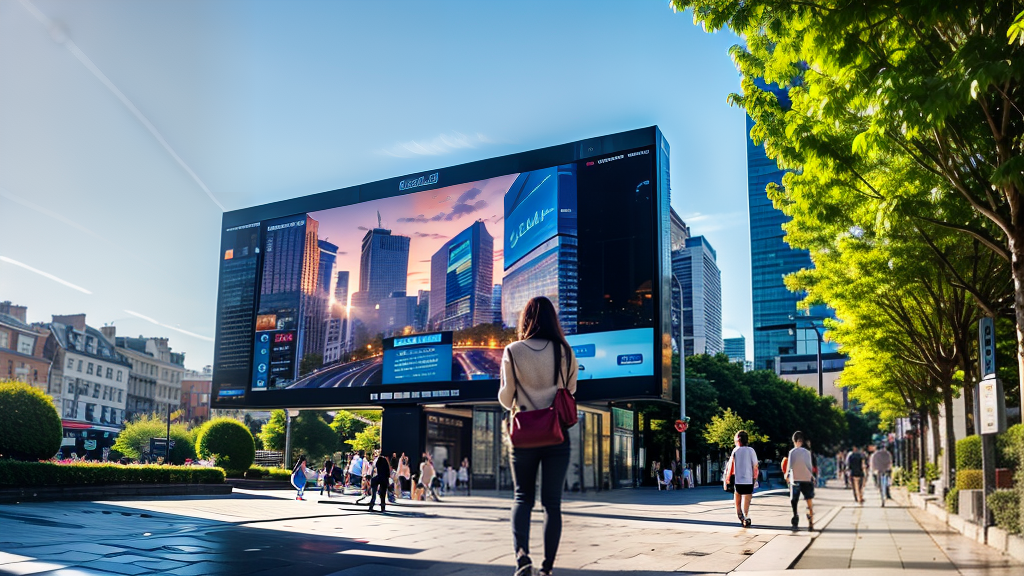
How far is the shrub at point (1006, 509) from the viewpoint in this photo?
9074mm

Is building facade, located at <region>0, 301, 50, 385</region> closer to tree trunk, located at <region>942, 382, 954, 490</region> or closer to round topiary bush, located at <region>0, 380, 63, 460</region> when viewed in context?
round topiary bush, located at <region>0, 380, 63, 460</region>

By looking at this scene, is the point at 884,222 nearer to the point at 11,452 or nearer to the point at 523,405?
the point at 523,405

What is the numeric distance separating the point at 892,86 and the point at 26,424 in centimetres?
2048

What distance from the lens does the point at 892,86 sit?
7.57 meters

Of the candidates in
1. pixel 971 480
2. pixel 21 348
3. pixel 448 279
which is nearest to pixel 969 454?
pixel 971 480

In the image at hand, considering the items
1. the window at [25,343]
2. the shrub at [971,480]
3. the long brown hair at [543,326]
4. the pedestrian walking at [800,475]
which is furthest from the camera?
the window at [25,343]

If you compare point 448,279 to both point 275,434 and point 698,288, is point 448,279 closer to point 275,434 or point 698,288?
point 275,434

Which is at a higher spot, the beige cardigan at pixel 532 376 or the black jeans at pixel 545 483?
the beige cardigan at pixel 532 376

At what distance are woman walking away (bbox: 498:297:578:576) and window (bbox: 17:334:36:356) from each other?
87.7 metres

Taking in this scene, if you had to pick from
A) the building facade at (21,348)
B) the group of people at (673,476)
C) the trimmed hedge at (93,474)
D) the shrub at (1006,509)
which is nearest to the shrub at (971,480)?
the shrub at (1006,509)

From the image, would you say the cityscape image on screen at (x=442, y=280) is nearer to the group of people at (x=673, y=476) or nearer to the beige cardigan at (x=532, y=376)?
the group of people at (x=673, y=476)

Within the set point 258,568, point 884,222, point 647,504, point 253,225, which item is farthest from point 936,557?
point 253,225

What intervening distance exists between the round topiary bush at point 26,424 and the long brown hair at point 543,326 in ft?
60.7

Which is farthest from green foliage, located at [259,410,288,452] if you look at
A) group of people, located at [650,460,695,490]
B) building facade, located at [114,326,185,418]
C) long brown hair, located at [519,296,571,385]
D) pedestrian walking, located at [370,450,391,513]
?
long brown hair, located at [519,296,571,385]
